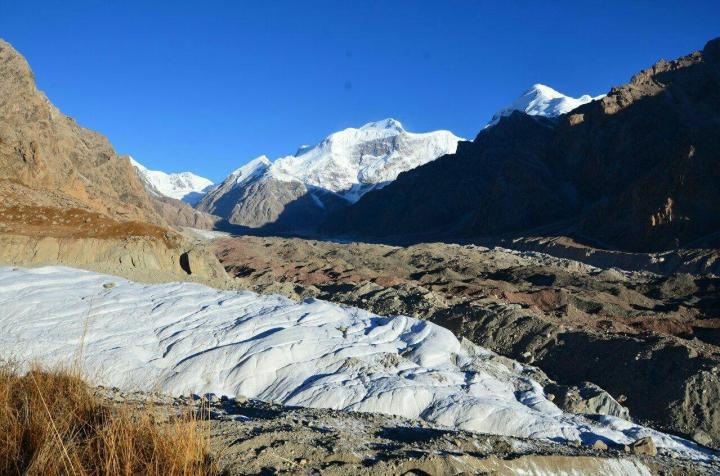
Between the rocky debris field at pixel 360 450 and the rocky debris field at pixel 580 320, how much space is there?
14.2ft

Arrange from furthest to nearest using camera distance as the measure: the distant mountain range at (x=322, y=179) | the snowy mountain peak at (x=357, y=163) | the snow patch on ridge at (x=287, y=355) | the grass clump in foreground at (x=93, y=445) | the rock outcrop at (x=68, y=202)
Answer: the snowy mountain peak at (x=357, y=163), the distant mountain range at (x=322, y=179), the rock outcrop at (x=68, y=202), the snow patch on ridge at (x=287, y=355), the grass clump in foreground at (x=93, y=445)

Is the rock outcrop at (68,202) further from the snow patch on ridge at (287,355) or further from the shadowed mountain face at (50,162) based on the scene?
the snow patch on ridge at (287,355)

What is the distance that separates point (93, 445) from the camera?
3547mm

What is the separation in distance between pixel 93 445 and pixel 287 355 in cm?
626

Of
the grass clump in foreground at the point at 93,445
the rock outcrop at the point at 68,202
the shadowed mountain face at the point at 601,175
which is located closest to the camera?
the grass clump in foreground at the point at 93,445

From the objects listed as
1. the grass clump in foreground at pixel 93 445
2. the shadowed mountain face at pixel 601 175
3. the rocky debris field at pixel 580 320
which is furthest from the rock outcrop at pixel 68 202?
the shadowed mountain face at pixel 601 175

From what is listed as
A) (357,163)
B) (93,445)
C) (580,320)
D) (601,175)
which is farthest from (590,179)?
(357,163)

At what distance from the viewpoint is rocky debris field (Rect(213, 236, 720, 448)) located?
11258 mm

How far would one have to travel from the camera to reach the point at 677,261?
4262 centimetres

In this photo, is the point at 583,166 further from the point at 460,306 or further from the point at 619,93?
the point at 460,306

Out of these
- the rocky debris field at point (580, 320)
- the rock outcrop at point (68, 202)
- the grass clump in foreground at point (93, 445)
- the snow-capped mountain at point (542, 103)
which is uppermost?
the snow-capped mountain at point (542, 103)

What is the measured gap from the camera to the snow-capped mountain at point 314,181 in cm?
14638

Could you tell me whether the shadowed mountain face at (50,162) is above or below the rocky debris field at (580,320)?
above

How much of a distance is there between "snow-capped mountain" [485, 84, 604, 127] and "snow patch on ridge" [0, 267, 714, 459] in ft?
502
